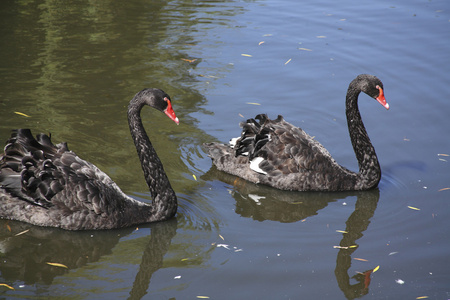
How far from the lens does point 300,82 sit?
925 centimetres

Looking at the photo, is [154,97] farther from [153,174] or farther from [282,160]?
[282,160]

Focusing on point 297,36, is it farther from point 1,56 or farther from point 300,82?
point 1,56

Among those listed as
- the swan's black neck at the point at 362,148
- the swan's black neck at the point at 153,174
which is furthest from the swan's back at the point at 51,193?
the swan's black neck at the point at 362,148

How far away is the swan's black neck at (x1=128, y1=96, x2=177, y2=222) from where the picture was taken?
5.86m

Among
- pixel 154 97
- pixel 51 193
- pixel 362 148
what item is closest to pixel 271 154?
pixel 362 148

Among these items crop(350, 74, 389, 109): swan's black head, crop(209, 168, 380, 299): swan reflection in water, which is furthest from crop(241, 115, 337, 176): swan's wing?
crop(350, 74, 389, 109): swan's black head

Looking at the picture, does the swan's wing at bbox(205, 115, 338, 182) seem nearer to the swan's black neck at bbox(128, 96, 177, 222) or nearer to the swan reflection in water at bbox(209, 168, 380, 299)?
the swan reflection in water at bbox(209, 168, 380, 299)

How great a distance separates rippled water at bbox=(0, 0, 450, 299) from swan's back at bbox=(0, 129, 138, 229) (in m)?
0.15

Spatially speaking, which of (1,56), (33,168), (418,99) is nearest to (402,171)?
(418,99)

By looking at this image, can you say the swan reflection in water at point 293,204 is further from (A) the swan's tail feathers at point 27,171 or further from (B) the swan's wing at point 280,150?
(A) the swan's tail feathers at point 27,171

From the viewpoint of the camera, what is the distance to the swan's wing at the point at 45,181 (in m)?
5.65

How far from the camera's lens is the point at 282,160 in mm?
6828

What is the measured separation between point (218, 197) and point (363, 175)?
5.32 feet

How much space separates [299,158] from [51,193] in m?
2.70
